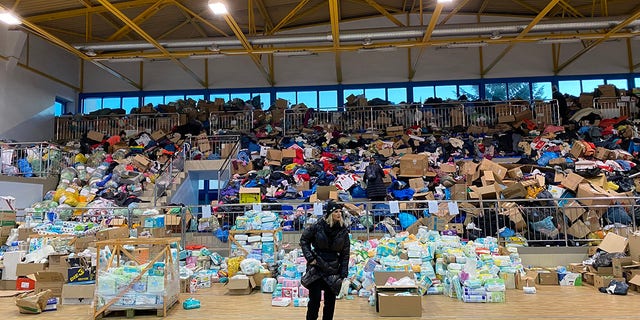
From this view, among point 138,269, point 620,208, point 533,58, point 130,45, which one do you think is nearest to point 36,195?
point 130,45

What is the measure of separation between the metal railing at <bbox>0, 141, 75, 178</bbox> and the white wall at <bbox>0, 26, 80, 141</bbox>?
82.9 inches

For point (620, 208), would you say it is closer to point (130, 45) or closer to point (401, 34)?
point (401, 34)

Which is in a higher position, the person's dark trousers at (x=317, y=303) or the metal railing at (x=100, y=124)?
the metal railing at (x=100, y=124)

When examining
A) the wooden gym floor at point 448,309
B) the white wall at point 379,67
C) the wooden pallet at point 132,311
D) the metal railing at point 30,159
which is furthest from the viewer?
the white wall at point 379,67

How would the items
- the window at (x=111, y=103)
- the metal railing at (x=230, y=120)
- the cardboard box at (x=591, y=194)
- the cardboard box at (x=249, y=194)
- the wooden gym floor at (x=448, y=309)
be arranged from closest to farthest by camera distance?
the wooden gym floor at (x=448, y=309) → the cardboard box at (x=591, y=194) → the cardboard box at (x=249, y=194) → the metal railing at (x=230, y=120) → the window at (x=111, y=103)

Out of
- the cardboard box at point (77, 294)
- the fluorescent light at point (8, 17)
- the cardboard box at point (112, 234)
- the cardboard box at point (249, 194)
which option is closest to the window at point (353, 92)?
the cardboard box at point (249, 194)

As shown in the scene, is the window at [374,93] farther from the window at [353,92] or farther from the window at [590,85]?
the window at [590,85]

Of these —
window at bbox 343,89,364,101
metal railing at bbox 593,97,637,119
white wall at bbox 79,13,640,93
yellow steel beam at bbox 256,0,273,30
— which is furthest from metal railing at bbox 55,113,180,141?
metal railing at bbox 593,97,637,119

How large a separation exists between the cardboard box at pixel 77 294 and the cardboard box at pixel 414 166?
8.61 m

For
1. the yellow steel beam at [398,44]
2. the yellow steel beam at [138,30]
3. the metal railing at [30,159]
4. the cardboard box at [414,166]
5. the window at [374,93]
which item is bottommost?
the cardboard box at [414,166]

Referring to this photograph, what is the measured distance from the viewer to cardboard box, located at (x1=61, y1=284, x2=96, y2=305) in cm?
639

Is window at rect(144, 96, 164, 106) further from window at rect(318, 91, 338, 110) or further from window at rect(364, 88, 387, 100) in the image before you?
window at rect(364, 88, 387, 100)

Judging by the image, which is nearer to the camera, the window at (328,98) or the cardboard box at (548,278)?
the cardboard box at (548,278)

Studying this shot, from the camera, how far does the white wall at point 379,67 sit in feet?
60.5
